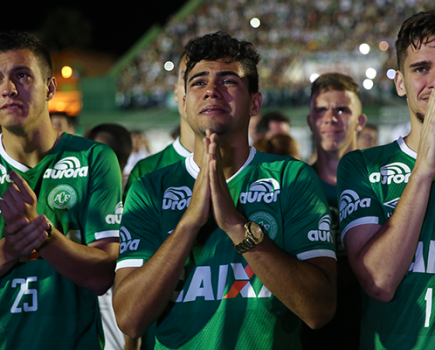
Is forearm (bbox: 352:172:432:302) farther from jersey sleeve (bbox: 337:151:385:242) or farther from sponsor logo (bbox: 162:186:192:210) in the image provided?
sponsor logo (bbox: 162:186:192:210)

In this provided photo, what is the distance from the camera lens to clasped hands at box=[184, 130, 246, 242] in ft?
6.26

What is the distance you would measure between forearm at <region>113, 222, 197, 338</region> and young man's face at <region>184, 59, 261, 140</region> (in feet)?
1.55

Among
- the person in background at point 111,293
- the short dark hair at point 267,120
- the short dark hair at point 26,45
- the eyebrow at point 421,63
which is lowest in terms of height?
the person in background at point 111,293

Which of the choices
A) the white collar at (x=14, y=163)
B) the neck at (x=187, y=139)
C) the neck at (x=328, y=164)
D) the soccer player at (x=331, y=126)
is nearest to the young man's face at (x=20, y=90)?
the white collar at (x=14, y=163)

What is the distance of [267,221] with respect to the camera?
2072 mm

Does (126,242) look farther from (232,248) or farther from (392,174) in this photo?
(392,174)

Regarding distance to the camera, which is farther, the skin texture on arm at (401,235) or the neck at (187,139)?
the neck at (187,139)

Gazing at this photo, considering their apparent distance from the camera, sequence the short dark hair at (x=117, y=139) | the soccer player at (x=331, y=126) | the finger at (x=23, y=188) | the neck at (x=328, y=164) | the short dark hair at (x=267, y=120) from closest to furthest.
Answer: the finger at (x=23, y=188)
the soccer player at (x=331, y=126)
the neck at (x=328, y=164)
the short dark hair at (x=117, y=139)
the short dark hair at (x=267, y=120)

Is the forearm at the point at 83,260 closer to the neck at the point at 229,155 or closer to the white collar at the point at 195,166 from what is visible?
the white collar at the point at 195,166

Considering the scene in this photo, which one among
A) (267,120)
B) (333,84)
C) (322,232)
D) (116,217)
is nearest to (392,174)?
(322,232)

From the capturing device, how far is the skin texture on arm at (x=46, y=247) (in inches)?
80.8

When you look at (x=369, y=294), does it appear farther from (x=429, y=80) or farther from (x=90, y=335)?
(x=90, y=335)

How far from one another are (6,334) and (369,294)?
1582mm

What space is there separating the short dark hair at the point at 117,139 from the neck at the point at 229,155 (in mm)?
1977
